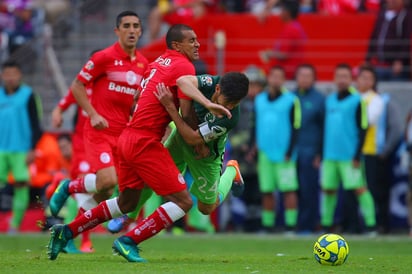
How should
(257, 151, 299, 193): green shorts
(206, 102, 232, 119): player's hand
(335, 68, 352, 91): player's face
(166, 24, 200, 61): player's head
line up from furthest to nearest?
(257, 151, 299, 193): green shorts, (335, 68, 352, 91): player's face, (166, 24, 200, 61): player's head, (206, 102, 232, 119): player's hand

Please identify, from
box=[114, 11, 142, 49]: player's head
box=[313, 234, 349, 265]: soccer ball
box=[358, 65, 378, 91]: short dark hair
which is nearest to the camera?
box=[313, 234, 349, 265]: soccer ball

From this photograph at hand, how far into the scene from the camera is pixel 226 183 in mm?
12547

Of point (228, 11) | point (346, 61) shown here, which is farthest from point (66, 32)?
point (346, 61)

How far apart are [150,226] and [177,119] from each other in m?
1.14

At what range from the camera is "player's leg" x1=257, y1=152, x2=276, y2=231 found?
19.0m

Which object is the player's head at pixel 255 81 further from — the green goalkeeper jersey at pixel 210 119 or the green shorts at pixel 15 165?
the green goalkeeper jersey at pixel 210 119

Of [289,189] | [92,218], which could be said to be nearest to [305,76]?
[289,189]

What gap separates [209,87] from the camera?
36.4 feet

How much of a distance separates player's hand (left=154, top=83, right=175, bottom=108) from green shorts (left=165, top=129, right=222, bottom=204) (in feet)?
2.44

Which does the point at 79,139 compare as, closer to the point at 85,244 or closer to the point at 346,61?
the point at 85,244

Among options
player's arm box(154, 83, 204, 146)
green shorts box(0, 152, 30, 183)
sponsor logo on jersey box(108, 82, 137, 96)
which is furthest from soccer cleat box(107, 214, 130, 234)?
green shorts box(0, 152, 30, 183)

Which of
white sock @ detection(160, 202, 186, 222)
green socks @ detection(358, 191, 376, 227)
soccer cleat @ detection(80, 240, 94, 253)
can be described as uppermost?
white sock @ detection(160, 202, 186, 222)

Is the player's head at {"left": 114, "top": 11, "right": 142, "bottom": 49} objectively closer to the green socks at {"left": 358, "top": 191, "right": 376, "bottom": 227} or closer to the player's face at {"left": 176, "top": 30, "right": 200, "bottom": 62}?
the player's face at {"left": 176, "top": 30, "right": 200, "bottom": 62}

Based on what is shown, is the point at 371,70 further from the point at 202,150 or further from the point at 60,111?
the point at 202,150
